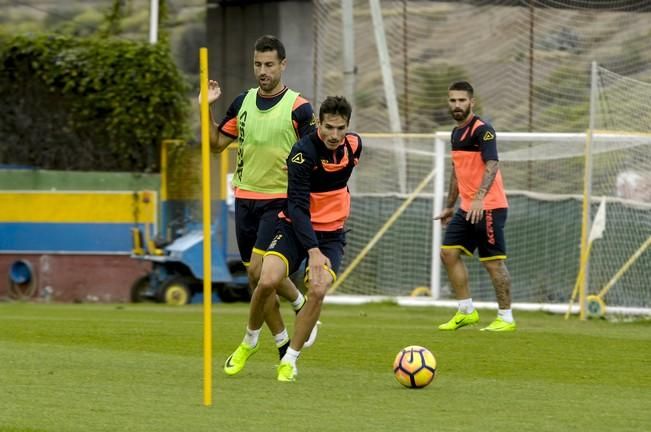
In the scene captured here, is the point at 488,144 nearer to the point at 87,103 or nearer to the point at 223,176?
the point at 223,176

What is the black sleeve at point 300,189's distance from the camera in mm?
9109

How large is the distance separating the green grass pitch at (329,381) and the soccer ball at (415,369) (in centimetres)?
8

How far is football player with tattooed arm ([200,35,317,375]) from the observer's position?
998 cm

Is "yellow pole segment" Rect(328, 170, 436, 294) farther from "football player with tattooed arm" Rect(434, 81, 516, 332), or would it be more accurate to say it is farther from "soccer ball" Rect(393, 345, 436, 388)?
"soccer ball" Rect(393, 345, 436, 388)

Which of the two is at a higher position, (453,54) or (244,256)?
(453,54)

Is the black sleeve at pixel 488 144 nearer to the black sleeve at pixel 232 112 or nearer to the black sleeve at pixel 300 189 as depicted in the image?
the black sleeve at pixel 232 112

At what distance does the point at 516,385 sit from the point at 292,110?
104 inches

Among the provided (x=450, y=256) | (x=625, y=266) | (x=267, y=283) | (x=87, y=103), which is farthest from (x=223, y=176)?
(x=267, y=283)

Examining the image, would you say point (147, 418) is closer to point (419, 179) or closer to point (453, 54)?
point (419, 179)

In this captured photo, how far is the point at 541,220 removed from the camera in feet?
63.1

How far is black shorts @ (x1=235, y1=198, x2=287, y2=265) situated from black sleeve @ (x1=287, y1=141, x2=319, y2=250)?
0.83 m

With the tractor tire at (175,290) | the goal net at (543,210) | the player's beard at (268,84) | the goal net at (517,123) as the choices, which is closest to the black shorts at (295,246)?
the player's beard at (268,84)

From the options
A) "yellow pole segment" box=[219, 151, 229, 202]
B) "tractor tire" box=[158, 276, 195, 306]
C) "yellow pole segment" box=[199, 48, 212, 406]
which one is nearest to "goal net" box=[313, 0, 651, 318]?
"yellow pole segment" box=[219, 151, 229, 202]

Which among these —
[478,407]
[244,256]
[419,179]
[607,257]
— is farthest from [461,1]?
[478,407]
